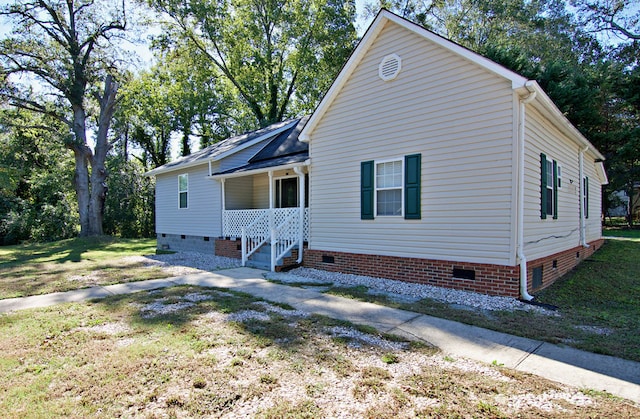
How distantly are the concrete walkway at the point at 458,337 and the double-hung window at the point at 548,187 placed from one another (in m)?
4.19

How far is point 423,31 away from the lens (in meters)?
7.56

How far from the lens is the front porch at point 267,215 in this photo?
10.4 metres

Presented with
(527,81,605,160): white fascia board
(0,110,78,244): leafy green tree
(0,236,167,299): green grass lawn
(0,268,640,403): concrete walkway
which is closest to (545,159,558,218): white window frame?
(527,81,605,160): white fascia board

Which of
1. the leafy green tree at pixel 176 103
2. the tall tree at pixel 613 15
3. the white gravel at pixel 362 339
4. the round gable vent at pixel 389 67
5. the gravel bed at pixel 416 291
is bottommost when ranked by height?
the gravel bed at pixel 416 291

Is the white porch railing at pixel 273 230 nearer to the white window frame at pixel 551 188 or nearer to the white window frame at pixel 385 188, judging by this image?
the white window frame at pixel 385 188

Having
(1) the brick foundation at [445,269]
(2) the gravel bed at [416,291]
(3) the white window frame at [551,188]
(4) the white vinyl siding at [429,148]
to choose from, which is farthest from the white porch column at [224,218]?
(3) the white window frame at [551,188]

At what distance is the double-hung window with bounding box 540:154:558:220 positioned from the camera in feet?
25.1

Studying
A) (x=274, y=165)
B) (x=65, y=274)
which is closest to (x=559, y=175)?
(x=274, y=165)

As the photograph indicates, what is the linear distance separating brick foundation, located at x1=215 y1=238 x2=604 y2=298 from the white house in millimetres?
25

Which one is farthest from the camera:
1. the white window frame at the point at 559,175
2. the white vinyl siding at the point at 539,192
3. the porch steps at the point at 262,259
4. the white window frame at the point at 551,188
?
the porch steps at the point at 262,259

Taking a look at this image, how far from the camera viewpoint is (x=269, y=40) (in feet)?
88.3

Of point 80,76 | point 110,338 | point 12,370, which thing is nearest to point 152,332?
point 110,338

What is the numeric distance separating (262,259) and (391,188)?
4.68 m

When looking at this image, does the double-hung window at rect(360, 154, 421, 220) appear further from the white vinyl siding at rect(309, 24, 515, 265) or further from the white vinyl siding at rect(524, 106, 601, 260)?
the white vinyl siding at rect(524, 106, 601, 260)
